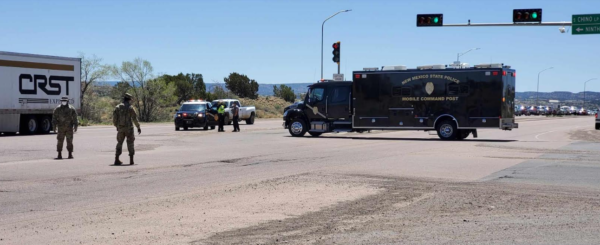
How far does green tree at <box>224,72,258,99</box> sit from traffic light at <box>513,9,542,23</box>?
250 ft

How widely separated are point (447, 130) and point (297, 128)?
6582 mm

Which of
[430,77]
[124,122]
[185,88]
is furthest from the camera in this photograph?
[185,88]

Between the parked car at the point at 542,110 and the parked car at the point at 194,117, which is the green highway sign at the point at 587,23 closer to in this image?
the parked car at the point at 194,117

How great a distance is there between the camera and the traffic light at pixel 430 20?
31734 millimetres

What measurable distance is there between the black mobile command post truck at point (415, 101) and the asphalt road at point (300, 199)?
8.24m

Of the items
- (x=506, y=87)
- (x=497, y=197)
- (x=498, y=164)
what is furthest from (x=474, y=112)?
(x=497, y=197)

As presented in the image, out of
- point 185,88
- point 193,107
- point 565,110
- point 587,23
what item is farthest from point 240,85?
point 587,23

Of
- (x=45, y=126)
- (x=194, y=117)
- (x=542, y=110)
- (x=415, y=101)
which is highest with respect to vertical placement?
(x=415, y=101)

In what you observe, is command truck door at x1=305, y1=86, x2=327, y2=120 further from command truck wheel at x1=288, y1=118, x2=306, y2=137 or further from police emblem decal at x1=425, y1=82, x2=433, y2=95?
police emblem decal at x1=425, y1=82, x2=433, y2=95

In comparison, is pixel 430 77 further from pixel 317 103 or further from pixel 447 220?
pixel 447 220

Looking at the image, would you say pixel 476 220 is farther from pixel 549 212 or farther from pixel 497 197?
pixel 497 197

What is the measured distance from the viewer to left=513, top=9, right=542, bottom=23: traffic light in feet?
98.4

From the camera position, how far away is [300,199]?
11469mm

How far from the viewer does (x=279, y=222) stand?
9320mm
